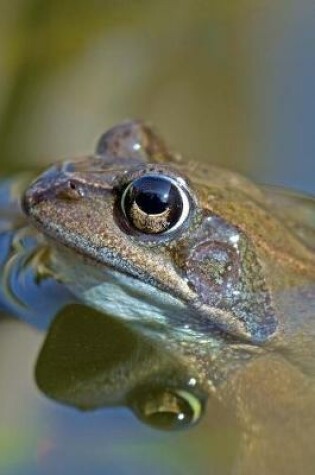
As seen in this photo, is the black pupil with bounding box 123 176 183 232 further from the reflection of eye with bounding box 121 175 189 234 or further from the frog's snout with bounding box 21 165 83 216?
the frog's snout with bounding box 21 165 83 216

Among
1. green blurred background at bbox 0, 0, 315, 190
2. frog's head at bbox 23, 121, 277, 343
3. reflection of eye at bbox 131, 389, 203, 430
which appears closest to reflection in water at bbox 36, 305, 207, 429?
reflection of eye at bbox 131, 389, 203, 430

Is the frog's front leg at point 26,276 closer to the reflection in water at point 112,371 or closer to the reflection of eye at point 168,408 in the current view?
the reflection in water at point 112,371

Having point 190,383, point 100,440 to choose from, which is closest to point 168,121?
point 190,383

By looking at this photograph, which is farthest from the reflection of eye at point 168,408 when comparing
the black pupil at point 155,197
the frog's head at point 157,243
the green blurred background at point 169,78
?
the green blurred background at point 169,78

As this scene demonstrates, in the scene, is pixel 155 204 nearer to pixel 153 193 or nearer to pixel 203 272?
pixel 153 193

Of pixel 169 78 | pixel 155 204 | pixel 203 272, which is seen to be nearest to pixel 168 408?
pixel 203 272

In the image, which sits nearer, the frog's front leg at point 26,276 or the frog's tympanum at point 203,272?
the frog's tympanum at point 203,272

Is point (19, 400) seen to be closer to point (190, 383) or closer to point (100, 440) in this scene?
point (100, 440)
